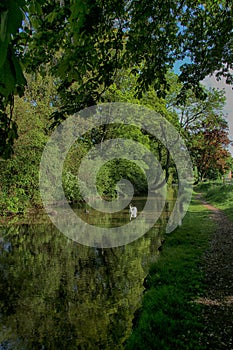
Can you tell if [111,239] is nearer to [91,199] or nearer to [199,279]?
[199,279]

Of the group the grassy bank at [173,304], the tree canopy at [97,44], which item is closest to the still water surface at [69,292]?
the grassy bank at [173,304]

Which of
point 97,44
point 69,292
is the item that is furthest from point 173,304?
point 97,44

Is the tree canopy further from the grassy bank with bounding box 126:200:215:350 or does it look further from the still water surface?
the still water surface

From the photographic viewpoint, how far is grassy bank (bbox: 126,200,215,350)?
4.91 metres

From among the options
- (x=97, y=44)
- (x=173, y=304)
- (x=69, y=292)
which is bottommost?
(x=69, y=292)

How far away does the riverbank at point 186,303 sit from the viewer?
4.84 metres

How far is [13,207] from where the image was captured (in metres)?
19.7

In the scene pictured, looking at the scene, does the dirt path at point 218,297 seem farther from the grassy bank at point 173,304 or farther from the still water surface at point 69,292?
the still water surface at point 69,292

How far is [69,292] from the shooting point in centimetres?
809

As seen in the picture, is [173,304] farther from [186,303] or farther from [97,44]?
[97,44]

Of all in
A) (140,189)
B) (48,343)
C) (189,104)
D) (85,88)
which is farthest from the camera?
(140,189)

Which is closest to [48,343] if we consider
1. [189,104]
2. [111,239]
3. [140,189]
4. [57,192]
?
[111,239]

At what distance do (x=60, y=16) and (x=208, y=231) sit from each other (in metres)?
11.7

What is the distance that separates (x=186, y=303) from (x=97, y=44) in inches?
205
